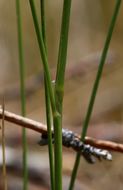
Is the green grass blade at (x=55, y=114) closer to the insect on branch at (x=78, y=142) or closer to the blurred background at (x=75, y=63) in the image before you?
the insect on branch at (x=78, y=142)

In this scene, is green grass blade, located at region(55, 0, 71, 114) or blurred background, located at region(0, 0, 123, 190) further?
blurred background, located at region(0, 0, 123, 190)

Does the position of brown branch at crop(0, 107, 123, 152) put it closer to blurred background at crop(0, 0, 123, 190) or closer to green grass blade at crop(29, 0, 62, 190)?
green grass blade at crop(29, 0, 62, 190)

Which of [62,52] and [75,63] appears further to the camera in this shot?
[75,63]

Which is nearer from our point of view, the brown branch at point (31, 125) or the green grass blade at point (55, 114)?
the green grass blade at point (55, 114)

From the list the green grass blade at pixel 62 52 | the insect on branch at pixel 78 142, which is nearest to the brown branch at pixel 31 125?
the insect on branch at pixel 78 142

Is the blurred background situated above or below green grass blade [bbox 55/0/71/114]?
above

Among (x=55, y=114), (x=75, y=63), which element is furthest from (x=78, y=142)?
(x=75, y=63)

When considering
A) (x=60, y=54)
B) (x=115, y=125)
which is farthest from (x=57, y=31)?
(x=60, y=54)

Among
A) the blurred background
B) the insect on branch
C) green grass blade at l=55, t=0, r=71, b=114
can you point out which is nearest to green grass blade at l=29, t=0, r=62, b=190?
green grass blade at l=55, t=0, r=71, b=114

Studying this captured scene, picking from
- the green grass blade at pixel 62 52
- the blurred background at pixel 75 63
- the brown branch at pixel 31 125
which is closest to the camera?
the green grass blade at pixel 62 52

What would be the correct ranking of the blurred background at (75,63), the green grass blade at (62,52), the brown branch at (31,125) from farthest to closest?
the blurred background at (75,63) < the brown branch at (31,125) < the green grass blade at (62,52)

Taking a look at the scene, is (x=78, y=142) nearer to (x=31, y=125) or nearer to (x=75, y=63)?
(x=31, y=125)

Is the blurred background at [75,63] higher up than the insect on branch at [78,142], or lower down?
higher up
